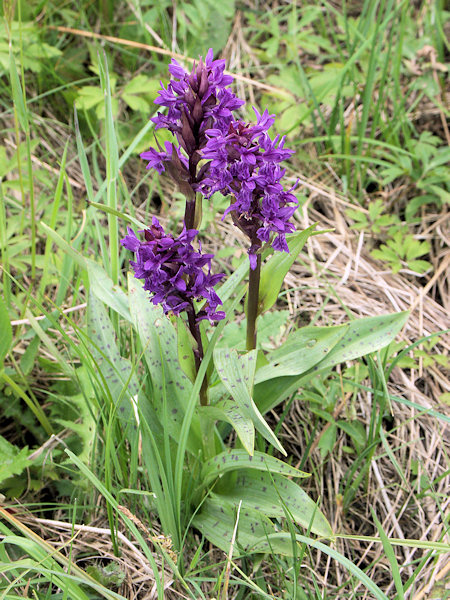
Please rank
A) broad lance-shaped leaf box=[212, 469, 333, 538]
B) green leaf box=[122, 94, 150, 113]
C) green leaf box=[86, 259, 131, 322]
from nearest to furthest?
broad lance-shaped leaf box=[212, 469, 333, 538]
green leaf box=[86, 259, 131, 322]
green leaf box=[122, 94, 150, 113]

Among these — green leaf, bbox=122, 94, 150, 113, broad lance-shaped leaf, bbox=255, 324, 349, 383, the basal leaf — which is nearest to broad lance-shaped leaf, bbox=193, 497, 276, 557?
broad lance-shaped leaf, bbox=255, 324, 349, 383

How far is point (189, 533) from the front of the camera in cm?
222

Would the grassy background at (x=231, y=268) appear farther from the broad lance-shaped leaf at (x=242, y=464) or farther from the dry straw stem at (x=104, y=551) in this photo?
the broad lance-shaped leaf at (x=242, y=464)

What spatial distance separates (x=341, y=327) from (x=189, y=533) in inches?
38.0

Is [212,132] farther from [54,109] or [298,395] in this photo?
[54,109]

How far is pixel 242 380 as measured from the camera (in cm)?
187

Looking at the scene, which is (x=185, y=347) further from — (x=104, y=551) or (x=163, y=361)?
(x=104, y=551)

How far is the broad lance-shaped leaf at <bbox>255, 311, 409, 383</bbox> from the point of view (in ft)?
6.92

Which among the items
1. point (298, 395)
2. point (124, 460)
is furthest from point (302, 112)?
point (124, 460)

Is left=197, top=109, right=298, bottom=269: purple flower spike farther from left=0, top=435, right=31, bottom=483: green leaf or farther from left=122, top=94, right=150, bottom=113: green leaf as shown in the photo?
left=122, top=94, right=150, bottom=113: green leaf

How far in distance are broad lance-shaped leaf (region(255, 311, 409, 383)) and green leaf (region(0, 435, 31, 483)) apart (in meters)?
0.89

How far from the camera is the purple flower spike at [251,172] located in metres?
1.69

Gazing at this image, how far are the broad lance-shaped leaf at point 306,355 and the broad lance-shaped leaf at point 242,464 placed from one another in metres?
0.28

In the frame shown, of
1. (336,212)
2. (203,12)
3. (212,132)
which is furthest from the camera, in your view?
(203,12)
